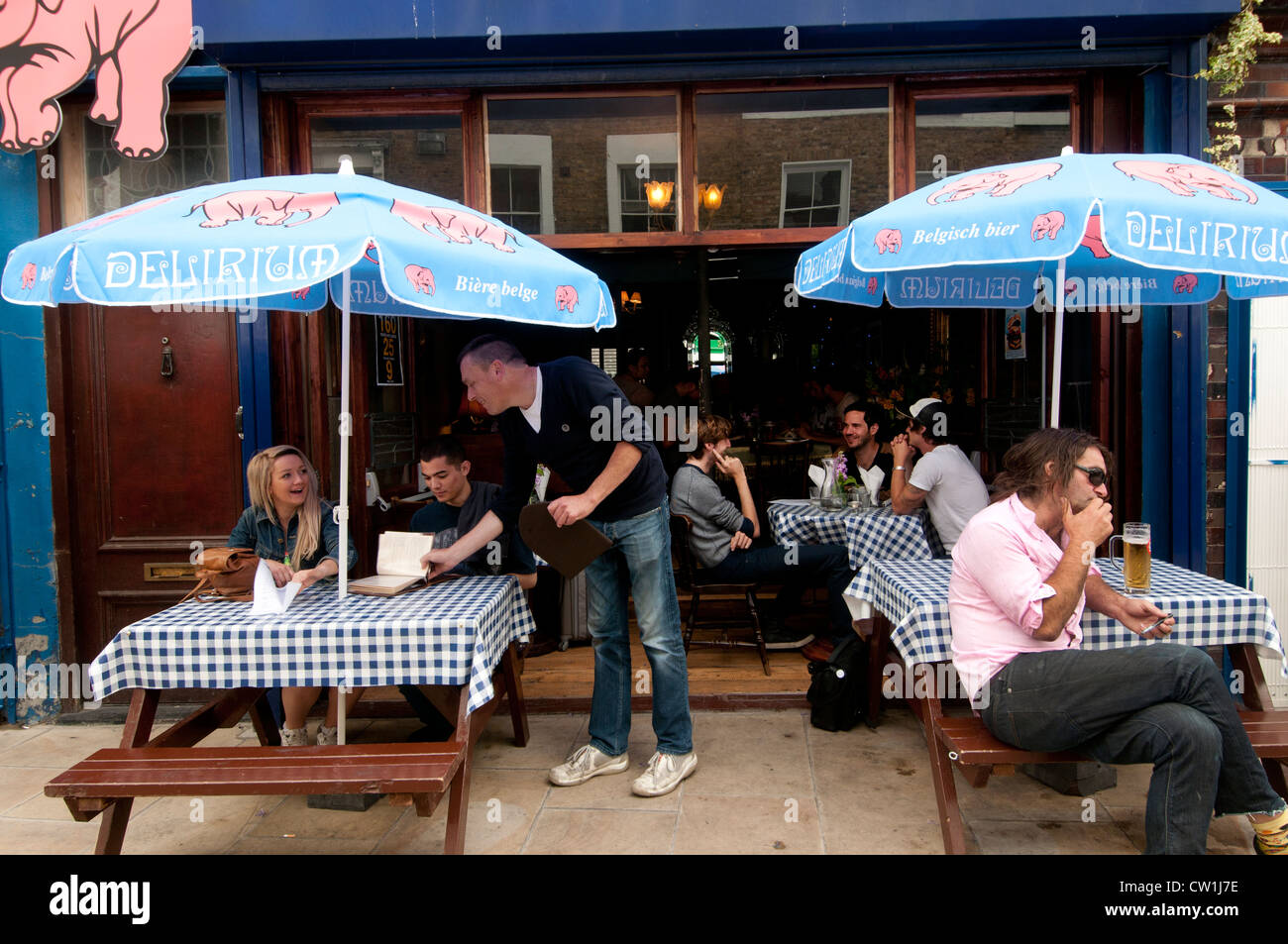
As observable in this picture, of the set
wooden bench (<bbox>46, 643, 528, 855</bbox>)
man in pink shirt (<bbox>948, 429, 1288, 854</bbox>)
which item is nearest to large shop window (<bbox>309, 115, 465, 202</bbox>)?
wooden bench (<bbox>46, 643, 528, 855</bbox>)

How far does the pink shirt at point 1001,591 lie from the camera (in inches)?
112

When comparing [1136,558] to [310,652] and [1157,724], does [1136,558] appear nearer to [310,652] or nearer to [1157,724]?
[1157,724]

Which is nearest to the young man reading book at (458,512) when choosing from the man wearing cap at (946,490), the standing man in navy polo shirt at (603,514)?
the standing man in navy polo shirt at (603,514)

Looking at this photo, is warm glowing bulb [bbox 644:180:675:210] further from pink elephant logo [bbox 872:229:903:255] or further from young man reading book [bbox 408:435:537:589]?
pink elephant logo [bbox 872:229:903:255]

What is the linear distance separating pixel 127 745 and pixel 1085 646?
3605 mm

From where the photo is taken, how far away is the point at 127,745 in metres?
3.31

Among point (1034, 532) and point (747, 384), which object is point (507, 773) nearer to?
point (1034, 532)

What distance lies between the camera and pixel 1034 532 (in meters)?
2.95

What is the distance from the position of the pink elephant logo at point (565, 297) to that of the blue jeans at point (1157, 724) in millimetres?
1947

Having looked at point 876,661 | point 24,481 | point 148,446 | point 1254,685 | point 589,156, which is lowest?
point 876,661

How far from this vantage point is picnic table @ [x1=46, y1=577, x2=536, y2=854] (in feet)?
9.56

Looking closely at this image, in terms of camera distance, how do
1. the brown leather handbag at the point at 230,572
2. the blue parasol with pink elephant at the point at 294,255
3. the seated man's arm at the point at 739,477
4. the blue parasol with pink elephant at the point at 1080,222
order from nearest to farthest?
the blue parasol with pink elephant at the point at 294,255
the blue parasol with pink elephant at the point at 1080,222
the brown leather handbag at the point at 230,572
the seated man's arm at the point at 739,477

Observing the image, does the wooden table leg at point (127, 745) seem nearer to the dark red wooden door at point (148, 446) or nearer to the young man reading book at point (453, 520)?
the young man reading book at point (453, 520)

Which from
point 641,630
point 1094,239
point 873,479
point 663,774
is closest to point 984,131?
point 1094,239
